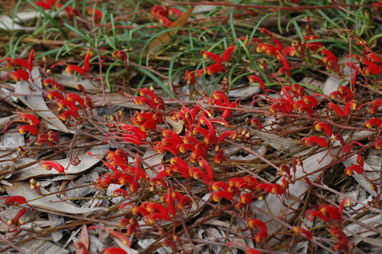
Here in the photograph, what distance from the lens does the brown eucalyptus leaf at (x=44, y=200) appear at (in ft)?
6.59

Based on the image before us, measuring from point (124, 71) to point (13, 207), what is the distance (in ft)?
4.07

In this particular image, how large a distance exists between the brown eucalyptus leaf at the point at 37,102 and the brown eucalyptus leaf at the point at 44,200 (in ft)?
1.49

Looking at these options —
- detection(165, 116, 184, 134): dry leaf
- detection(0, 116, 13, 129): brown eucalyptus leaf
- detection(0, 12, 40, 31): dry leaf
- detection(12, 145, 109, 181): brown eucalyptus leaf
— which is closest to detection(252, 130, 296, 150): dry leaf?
detection(165, 116, 184, 134): dry leaf

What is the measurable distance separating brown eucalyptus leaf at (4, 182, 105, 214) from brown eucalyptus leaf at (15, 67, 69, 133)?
453 mm

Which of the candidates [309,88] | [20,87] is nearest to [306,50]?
[309,88]

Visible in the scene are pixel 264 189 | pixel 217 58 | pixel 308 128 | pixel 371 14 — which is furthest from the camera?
pixel 371 14

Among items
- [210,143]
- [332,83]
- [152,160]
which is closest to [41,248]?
[152,160]

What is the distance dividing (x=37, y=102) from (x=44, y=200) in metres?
0.88

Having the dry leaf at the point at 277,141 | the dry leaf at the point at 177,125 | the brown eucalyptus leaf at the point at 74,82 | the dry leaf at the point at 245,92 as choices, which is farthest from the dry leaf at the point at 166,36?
the dry leaf at the point at 277,141

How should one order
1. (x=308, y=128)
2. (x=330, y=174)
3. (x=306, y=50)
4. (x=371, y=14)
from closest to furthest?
(x=330, y=174)
(x=308, y=128)
(x=306, y=50)
(x=371, y=14)

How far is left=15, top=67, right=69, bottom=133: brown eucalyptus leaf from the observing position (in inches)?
99.0

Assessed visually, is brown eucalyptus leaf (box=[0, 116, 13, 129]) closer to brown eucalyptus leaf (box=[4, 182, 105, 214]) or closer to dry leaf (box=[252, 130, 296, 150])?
brown eucalyptus leaf (box=[4, 182, 105, 214])

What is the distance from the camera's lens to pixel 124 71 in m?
2.92

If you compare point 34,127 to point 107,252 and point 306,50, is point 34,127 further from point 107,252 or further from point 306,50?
point 306,50
